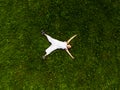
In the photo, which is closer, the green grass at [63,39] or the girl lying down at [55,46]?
the green grass at [63,39]

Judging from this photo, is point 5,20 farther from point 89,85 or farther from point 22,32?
point 89,85

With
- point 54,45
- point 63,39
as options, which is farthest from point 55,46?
point 63,39

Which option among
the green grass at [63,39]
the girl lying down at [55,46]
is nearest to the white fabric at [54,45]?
the girl lying down at [55,46]

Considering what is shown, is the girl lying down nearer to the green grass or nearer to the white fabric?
the white fabric

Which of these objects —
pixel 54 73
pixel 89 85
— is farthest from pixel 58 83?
pixel 89 85

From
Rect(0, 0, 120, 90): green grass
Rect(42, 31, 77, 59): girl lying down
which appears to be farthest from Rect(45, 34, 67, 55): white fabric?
Rect(0, 0, 120, 90): green grass

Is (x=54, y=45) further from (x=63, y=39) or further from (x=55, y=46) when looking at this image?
(x=63, y=39)

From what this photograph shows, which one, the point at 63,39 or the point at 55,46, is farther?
the point at 63,39

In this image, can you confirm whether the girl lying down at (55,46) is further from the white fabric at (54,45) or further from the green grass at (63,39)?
the green grass at (63,39)

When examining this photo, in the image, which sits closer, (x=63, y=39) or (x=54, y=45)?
(x=54, y=45)
